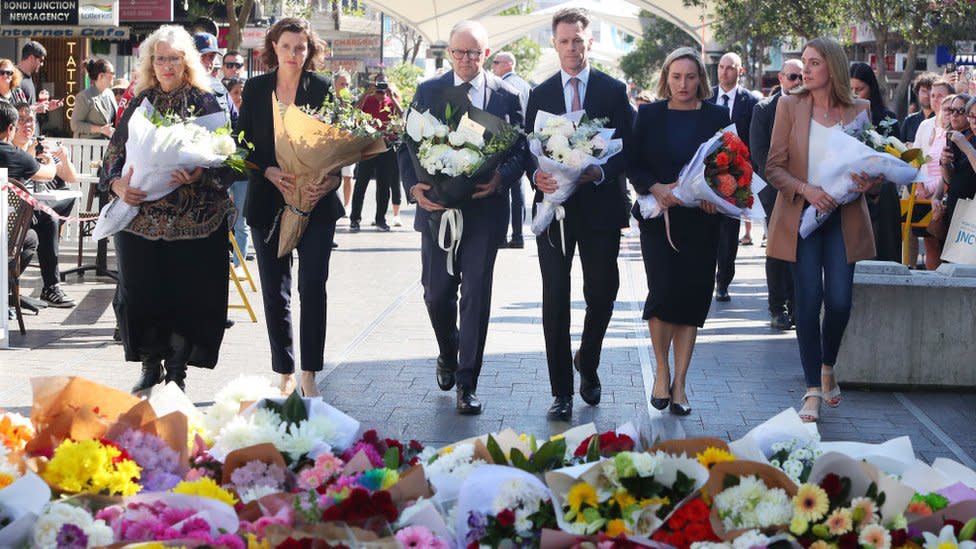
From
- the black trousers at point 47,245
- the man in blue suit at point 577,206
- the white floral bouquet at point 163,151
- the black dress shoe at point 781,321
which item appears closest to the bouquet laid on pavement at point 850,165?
the man in blue suit at point 577,206

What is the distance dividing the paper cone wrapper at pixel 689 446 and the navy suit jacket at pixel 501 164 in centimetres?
372

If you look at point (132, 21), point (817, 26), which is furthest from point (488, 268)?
point (817, 26)

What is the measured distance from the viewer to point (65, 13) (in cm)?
2044

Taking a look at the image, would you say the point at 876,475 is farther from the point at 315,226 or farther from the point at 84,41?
the point at 84,41

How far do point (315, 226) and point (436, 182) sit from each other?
27.0 inches

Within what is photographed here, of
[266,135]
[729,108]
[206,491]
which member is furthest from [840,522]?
[729,108]

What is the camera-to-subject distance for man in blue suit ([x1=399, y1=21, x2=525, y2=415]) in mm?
7832

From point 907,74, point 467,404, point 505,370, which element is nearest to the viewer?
point 467,404

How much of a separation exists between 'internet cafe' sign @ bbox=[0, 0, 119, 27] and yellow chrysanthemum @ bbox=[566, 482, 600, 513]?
17850 mm

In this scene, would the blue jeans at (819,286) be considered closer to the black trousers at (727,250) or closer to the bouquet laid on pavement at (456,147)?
the bouquet laid on pavement at (456,147)

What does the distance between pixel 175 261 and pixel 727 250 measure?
248 inches

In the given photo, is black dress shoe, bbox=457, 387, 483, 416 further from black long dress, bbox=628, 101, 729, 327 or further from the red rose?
the red rose

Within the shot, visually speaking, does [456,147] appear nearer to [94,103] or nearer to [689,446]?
[689,446]

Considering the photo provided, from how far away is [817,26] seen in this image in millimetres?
38562
